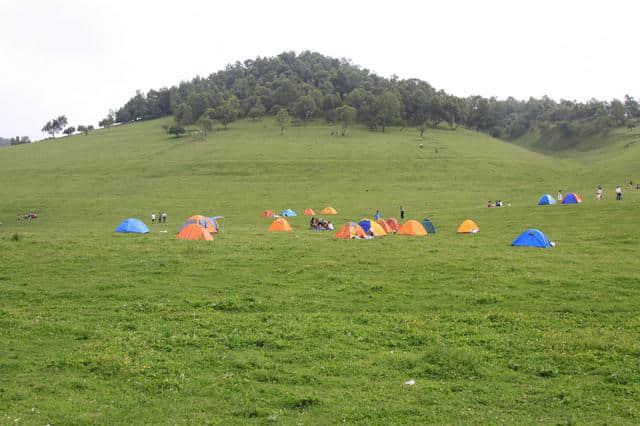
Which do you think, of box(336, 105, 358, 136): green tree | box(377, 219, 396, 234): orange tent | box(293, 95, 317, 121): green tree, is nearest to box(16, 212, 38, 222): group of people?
box(377, 219, 396, 234): orange tent

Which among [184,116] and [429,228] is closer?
[429,228]

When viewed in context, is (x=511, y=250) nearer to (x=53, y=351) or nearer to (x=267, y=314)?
(x=267, y=314)

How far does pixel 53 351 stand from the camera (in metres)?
13.3

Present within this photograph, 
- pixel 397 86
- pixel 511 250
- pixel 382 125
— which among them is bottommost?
pixel 511 250

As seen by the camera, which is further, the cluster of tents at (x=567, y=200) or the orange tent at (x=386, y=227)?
the cluster of tents at (x=567, y=200)

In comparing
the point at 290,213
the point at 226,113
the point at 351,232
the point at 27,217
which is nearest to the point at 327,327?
the point at 351,232

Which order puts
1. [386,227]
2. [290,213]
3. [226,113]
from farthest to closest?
1. [226,113]
2. [290,213]
3. [386,227]

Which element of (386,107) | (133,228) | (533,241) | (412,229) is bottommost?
(133,228)

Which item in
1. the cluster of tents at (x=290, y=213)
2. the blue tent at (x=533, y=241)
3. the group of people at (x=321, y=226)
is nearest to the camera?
the blue tent at (x=533, y=241)

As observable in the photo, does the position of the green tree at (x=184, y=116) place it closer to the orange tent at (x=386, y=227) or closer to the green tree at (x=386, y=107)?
the green tree at (x=386, y=107)

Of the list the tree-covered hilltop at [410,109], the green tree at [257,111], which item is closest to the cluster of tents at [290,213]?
the tree-covered hilltop at [410,109]

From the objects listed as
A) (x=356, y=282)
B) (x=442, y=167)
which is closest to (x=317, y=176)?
(x=442, y=167)

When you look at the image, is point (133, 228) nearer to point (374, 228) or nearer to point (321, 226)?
point (321, 226)

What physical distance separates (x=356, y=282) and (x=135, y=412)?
11.3 m
